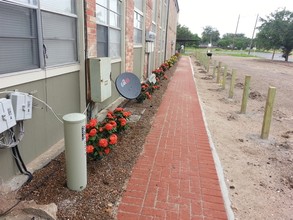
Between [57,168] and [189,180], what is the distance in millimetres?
1750

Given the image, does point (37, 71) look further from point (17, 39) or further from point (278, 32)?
point (278, 32)

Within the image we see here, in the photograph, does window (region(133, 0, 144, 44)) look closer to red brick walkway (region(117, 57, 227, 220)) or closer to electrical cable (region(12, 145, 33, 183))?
red brick walkway (region(117, 57, 227, 220))

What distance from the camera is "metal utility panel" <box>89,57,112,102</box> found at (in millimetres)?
4266

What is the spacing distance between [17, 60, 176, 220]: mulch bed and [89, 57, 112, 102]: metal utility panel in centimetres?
104

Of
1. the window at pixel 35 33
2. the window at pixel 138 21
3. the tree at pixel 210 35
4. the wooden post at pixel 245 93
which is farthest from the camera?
the tree at pixel 210 35

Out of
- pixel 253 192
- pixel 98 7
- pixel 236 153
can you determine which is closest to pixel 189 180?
pixel 253 192

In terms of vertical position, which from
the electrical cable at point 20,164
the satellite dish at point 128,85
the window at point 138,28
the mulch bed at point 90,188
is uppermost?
the window at point 138,28

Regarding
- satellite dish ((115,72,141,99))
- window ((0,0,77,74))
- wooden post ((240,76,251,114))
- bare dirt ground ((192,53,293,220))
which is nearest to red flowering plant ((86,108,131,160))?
window ((0,0,77,74))

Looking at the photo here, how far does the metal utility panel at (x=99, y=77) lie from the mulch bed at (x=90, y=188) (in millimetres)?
1040

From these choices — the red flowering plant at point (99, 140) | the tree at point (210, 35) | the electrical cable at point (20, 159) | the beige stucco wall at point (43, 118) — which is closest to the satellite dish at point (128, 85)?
the beige stucco wall at point (43, 118)

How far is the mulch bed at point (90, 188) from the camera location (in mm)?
2588

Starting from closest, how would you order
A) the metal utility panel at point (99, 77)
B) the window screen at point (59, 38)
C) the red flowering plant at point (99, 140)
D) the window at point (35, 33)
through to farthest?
the window at point (35, 33) → the red flowering plant at point (99, 140) → the window screen at point (59, 38) → the metal utility panel at point (99, 77)

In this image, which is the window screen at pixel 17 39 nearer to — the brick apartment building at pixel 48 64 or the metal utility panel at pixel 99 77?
the brick apartment building at pixel 48 64

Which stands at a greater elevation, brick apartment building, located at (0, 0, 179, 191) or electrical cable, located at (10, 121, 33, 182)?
brick apartment building, located at (0, 0, 179, 191)
